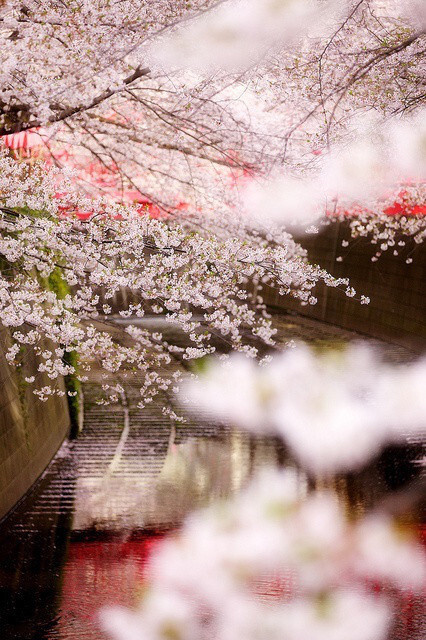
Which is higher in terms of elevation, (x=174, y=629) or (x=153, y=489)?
(x=153, y=489)

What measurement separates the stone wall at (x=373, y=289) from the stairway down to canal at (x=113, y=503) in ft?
24.2

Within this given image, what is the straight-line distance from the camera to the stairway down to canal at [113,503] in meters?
8.67

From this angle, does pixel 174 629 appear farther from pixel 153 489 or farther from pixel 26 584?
pixel 153 489

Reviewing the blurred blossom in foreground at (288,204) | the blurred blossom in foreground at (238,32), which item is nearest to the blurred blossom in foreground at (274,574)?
the blurred blossom in foreground at (238,32)

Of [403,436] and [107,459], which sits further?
[403,436]

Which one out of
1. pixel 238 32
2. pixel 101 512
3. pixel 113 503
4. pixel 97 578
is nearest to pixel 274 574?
pixel 97 578

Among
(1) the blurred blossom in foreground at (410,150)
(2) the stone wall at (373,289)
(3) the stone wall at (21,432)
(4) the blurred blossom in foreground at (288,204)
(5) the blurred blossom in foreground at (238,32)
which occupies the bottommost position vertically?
(3) the stone wall at (21,432)

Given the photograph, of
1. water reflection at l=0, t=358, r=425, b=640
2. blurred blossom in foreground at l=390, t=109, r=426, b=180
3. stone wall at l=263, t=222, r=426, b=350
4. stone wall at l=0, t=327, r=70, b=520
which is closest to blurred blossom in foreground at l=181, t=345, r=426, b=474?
water reflection at l=0, t=358, r=425, b=640

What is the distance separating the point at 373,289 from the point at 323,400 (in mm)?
6270

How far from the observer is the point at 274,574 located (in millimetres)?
9547

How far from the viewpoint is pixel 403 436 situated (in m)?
14.9

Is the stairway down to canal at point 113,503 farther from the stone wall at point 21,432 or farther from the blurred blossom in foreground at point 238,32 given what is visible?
the blurred blossom in foreground at point 238,32

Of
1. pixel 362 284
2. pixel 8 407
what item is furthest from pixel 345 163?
pixel 8 407

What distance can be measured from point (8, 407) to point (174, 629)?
164 inches
